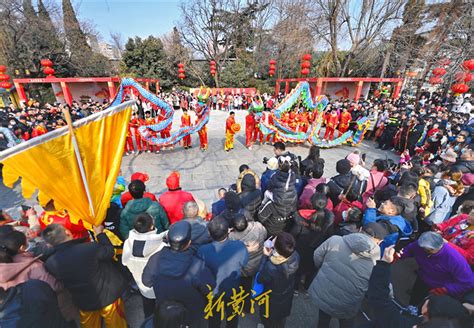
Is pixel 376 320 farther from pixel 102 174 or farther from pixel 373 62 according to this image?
pixel 373 62

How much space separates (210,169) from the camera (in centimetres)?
715

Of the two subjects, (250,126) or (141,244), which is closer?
(141,244)

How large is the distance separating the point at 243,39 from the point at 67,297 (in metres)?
29.8

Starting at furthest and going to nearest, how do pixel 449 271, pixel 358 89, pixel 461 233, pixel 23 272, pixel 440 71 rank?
pixel 358 89, pixel 440 71, pixel 461 233, pixel 449 271, pixel 23 272

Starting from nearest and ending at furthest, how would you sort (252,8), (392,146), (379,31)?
(392,146), (379,31), (252,8)

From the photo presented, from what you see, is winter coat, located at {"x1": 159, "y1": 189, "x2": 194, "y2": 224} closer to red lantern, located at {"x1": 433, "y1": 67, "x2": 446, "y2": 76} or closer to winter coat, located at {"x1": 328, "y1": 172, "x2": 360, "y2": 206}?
winter coat, located at {"x1": 328, "y1": 172, "x2": 360, "y2": 206}

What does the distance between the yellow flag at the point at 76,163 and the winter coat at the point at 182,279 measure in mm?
925

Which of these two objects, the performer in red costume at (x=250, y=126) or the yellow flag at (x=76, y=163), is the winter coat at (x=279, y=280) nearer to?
the yellow flag at (x=76, y=163)

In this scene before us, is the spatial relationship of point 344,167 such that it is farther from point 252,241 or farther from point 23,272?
point 23,272

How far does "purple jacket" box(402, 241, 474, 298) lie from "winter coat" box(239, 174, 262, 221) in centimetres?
184

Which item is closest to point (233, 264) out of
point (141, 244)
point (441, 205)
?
point (141, 244)

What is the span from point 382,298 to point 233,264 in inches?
48.1

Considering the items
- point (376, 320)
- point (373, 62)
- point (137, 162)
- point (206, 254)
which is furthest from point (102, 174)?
point (373, 62)

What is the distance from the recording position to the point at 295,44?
22.0 m
